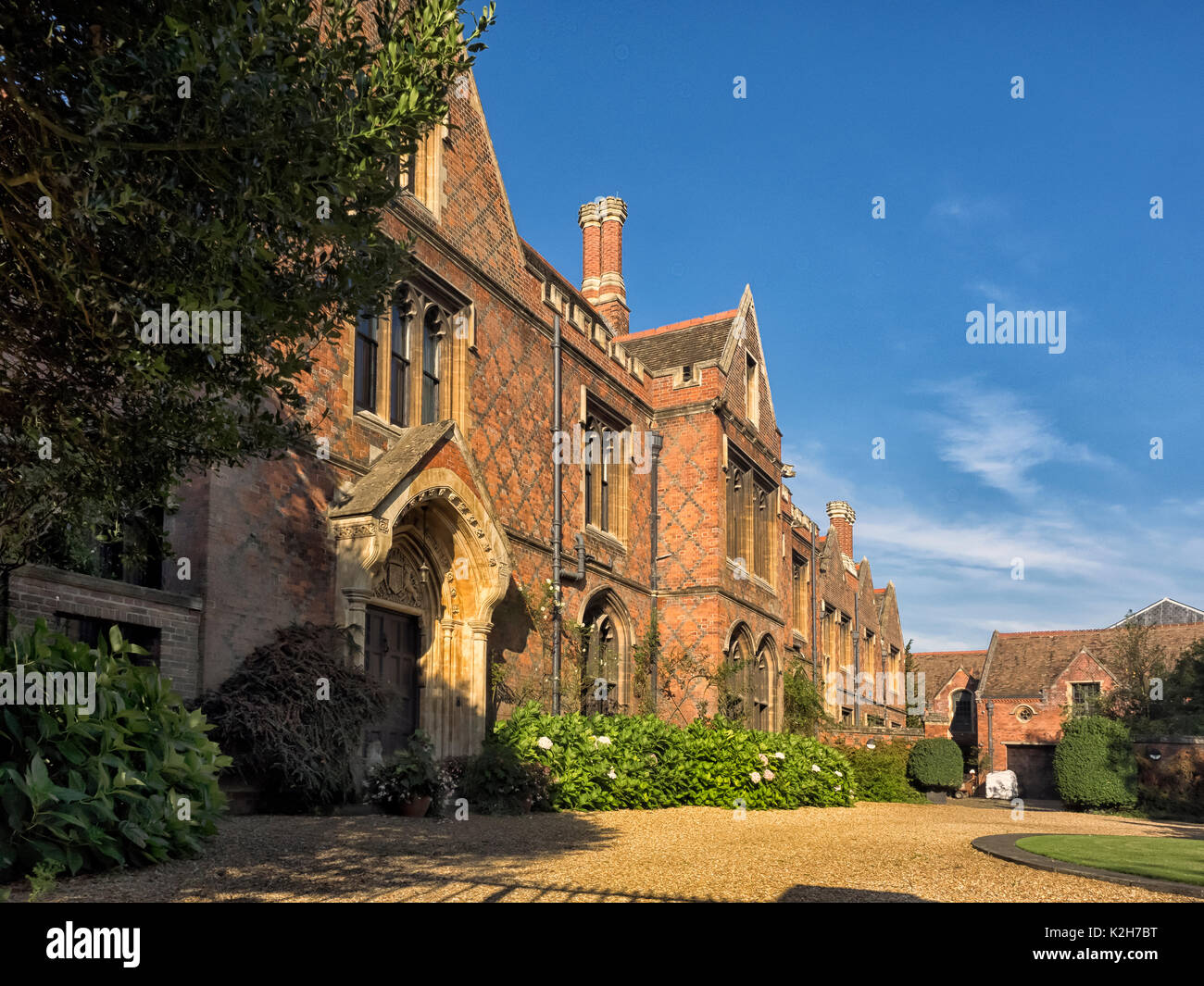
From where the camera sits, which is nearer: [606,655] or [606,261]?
[606,655]

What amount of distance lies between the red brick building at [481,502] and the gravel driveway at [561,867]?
2632 millimetres

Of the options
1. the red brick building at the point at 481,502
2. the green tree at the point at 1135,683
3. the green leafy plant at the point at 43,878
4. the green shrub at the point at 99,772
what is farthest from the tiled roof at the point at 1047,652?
the green leafy plant at the point at 43,878

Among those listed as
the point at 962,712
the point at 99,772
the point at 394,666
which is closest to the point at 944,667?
the point at 962,712

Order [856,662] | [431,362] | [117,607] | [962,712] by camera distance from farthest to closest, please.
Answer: [962,712]
[856,662]
[431,362]
[117,607]

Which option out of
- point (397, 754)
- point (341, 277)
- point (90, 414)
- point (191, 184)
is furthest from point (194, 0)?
point (397, 754)

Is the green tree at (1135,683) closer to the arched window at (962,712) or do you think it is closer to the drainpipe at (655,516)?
the arched window at (962,712)

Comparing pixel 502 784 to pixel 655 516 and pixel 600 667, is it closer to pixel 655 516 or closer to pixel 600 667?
pixel 600 667

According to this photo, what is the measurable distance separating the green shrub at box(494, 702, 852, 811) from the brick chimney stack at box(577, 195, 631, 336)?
41.1 ft

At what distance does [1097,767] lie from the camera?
23984 millimetres

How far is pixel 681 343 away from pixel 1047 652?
32.0 m

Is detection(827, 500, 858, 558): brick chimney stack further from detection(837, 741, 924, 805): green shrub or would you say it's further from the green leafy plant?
the green leafy plant

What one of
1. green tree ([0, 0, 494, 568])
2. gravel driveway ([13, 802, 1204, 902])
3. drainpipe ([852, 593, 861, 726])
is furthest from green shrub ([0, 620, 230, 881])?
drainpipe ([852, 593, 861, 726])

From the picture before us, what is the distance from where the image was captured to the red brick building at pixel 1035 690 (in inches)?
1662

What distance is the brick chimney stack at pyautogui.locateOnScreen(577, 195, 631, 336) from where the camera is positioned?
91.7ft
